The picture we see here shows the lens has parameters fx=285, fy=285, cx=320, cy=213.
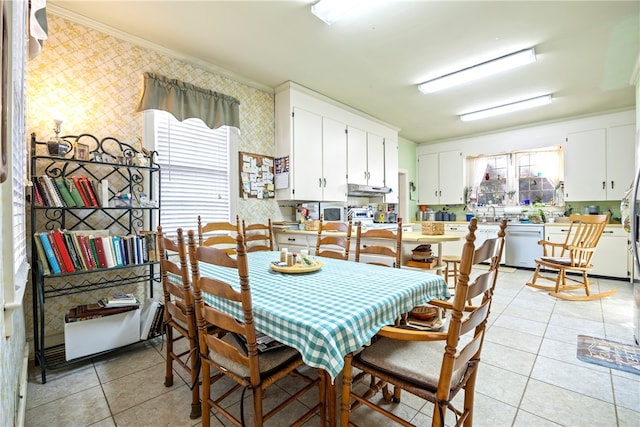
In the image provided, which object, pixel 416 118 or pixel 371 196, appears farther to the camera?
pixel 371 196

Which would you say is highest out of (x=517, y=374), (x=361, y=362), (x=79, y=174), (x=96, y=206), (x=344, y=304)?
(x=79, y=174)

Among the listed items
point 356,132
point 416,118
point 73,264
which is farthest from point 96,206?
point 416,118

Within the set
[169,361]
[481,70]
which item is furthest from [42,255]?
[481,70]

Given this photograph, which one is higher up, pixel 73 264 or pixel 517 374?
pixel 73 264

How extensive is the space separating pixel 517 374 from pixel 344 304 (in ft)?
5.33

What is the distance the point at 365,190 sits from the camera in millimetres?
4750

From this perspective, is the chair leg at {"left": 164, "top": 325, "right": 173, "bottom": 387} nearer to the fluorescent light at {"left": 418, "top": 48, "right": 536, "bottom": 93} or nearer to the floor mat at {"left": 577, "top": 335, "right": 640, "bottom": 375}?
the floor mat at {"left": 577, "top": 335, "right": 640, "bottom": 375}

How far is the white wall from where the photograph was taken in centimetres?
467

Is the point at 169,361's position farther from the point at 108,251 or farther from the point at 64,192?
the point at 64,192

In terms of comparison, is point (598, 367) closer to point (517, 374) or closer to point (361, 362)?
point (517, 374)

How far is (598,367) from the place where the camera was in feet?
6.56

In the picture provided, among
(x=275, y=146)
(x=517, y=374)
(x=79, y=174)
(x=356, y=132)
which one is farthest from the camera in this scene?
(x=356, y=132)

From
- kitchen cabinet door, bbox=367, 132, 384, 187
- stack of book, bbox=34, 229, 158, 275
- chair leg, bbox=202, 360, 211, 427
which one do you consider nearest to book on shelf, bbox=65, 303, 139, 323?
stack of book, bbox=34, 229, 158, 275

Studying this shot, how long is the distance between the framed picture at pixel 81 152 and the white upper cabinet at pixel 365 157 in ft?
10.9
